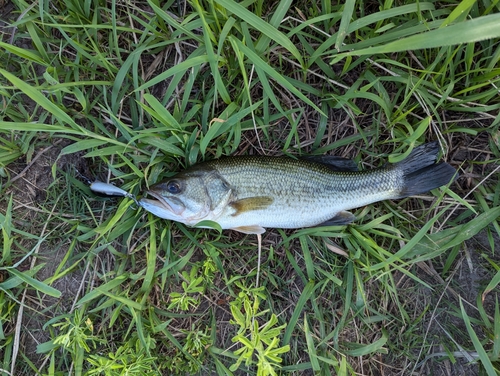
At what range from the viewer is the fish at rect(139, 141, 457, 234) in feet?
10.2

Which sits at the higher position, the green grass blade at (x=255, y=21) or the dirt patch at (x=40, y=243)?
→ the green grass blade at (x=255, y=21)

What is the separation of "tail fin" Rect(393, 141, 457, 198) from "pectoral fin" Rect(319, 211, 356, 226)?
505mm

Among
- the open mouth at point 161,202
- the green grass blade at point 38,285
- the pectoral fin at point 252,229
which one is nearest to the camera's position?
the green grass blade at point 38,285

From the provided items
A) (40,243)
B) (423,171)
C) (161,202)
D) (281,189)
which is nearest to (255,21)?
(281,189)

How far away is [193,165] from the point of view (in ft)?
10.6

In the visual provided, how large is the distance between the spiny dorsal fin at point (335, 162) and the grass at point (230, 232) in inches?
5.4

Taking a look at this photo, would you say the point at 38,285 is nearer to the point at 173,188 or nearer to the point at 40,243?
the point at 40,243

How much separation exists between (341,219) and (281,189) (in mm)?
634

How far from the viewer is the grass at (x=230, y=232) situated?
10.4ft

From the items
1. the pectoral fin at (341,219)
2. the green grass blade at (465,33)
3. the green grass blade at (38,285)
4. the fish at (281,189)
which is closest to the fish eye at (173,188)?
the fish at (281,189)

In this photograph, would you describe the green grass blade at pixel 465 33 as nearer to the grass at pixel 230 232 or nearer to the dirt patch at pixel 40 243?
the grass at pixel 230 232

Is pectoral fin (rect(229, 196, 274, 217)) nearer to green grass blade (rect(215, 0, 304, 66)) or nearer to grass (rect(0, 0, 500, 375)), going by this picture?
grass (rect(0, 0, 500, 375))

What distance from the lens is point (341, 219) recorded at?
3.27 metres

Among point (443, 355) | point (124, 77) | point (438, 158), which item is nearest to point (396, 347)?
point (443, 355)
